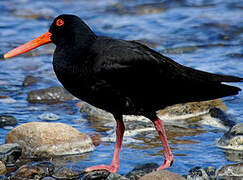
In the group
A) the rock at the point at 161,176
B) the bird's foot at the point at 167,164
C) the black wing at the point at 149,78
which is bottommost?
the bird's foot at the point at 167,164

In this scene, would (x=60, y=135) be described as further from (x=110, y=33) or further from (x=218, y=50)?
(x=110, y=33)

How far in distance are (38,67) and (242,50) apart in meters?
3.75

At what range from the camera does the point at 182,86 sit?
208 inches

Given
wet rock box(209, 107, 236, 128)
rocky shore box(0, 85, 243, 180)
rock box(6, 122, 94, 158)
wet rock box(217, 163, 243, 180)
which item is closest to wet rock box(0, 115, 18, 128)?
rocky shore box(0, 85, 243, 180)

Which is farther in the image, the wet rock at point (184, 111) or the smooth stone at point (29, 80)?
the smooth stone at point (29, 80)

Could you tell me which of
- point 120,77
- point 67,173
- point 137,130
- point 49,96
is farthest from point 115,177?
point 49,96

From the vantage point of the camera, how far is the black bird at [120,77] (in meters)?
4.80

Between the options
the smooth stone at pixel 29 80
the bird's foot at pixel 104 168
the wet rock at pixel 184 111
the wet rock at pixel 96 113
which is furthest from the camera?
the smooth stone at pixel 29 80

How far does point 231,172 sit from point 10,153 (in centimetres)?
218

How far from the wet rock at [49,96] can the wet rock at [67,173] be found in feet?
9.16

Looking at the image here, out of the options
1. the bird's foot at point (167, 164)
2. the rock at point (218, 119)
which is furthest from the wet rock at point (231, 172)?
the rock at point (218, 119)

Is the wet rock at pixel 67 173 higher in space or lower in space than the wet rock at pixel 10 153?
lower

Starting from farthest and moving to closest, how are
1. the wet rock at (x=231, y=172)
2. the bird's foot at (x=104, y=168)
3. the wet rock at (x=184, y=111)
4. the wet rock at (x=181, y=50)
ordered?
1. the wet rock at (x=181, y=50)
2. the wet rock at (x=184, y=111)
3. the bird's foot at (x=104, y=168)
4. the wet rock at (x=231, y=172)

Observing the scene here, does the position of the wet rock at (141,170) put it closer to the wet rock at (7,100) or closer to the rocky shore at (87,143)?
the rocky shore at (87,143)
